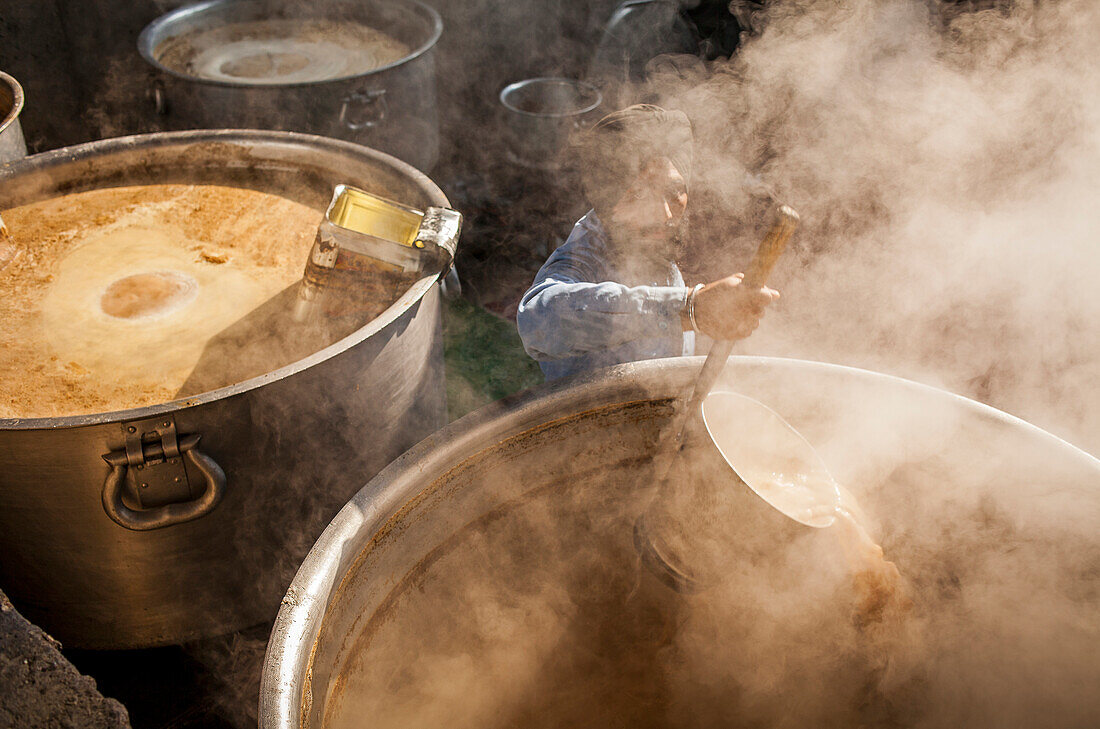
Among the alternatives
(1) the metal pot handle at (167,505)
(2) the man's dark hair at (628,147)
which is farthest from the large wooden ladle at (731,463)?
(1) the metal pot handle at (167,505)

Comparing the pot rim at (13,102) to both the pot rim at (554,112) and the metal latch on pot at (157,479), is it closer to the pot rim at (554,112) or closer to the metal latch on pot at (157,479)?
the metal latch on pot at (157,479)

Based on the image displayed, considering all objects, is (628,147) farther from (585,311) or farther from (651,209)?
(585,311)

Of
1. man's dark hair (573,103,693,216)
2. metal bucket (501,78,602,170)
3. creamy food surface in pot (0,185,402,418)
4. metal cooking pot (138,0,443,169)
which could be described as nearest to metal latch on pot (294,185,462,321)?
creamy food surface in pot (0,185,402,418)

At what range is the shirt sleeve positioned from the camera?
1.82m

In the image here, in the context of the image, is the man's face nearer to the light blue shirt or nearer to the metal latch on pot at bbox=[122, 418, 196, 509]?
the light blue shirt

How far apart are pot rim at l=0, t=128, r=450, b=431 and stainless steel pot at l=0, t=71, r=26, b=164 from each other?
0.13m

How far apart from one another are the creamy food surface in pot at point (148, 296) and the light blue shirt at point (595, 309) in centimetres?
53

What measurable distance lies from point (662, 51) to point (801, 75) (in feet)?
5.33

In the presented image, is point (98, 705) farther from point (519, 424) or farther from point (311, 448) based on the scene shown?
point (519, 424)

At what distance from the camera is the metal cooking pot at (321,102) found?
129 inches

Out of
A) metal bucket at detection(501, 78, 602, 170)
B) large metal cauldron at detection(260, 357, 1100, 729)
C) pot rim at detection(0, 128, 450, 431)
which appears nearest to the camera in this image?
large metal cauldron at detection(260, 357, 1100, 729)

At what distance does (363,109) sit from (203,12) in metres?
1.63

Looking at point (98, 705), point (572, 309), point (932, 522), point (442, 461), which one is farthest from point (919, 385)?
point (98, 705)

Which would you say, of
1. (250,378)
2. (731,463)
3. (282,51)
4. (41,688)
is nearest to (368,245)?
(250,378)
